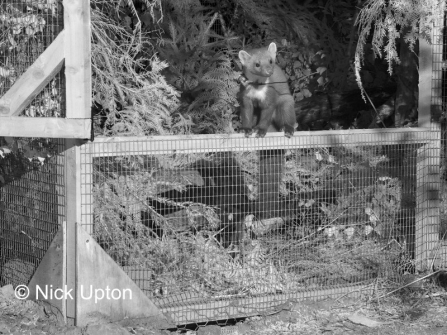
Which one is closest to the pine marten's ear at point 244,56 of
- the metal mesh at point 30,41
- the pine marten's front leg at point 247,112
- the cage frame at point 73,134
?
the pine marten's front leg at point 247,112

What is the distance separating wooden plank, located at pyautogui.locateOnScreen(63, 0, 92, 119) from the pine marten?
203 cm

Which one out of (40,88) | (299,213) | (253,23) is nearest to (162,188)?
(299,213)

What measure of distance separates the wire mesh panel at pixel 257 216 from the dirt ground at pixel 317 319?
15 cm

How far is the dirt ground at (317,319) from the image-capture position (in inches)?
210

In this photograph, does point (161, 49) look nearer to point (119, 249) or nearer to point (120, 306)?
point (119, 249)

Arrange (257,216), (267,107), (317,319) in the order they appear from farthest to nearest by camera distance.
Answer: (267,107), (257,216), (317,319)

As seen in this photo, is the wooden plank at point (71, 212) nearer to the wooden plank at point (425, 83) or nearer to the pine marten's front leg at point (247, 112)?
the pine marten's front leg at point (247, 112)

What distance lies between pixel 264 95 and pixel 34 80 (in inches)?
105

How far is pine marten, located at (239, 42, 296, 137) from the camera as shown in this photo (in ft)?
23.0

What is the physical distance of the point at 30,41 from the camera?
18.2ft

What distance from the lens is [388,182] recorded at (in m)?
6.77

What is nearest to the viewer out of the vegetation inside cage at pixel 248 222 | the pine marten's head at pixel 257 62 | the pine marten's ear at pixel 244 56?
the vegetation inside cage at pixel 248 222

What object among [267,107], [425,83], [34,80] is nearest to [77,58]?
[34,80]

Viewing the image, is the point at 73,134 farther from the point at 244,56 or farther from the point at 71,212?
A: the point at 244,56
